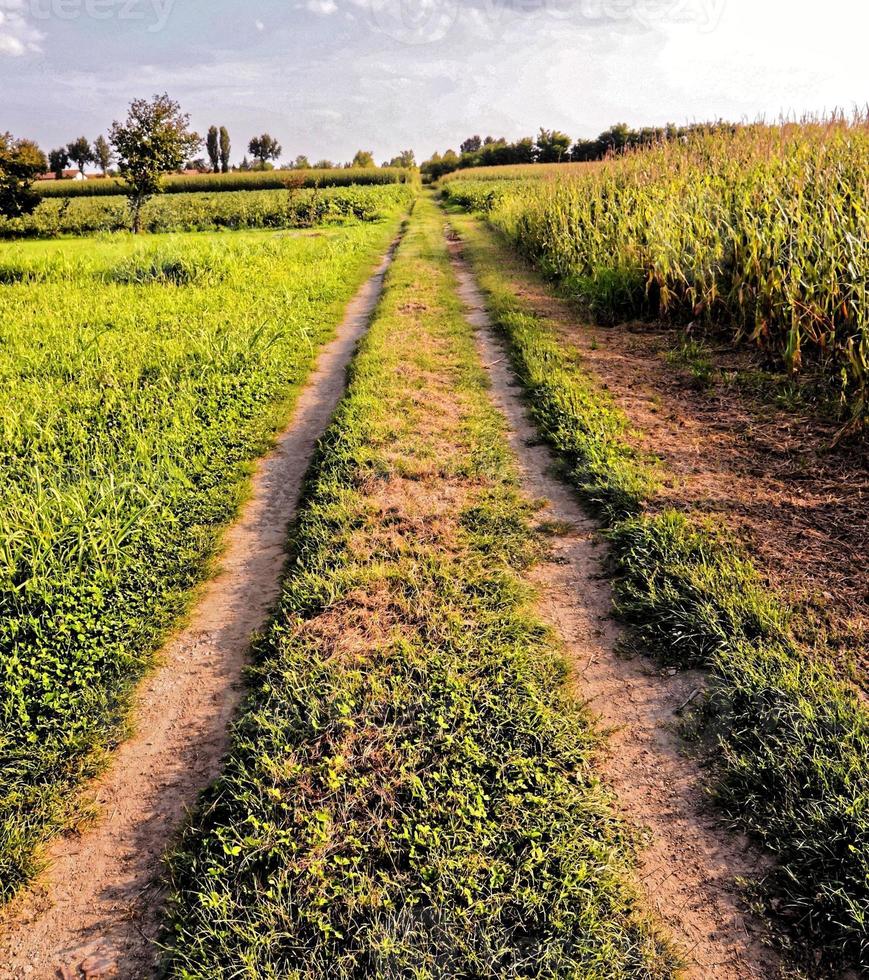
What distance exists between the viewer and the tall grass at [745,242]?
225 inches

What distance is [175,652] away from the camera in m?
3.39

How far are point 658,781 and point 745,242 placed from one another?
23.3 feet

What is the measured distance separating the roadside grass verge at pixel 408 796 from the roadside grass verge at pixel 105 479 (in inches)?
29.0

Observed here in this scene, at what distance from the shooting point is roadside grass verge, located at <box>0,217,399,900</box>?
2832mm

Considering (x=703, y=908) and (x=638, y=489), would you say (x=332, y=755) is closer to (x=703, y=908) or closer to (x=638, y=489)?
(x=703, y=908)

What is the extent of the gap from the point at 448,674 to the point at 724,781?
48.3 inches

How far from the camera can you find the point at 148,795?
8.53 feet

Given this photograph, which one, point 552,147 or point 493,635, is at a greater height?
point 552,147

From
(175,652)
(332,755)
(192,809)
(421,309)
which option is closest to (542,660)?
(332,755)

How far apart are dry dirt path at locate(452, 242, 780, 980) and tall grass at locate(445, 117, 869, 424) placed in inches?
121

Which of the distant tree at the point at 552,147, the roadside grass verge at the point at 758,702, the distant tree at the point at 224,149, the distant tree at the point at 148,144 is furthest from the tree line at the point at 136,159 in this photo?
the distant tree at the point at 224,149

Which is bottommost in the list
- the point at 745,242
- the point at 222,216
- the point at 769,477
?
the point at 769,477

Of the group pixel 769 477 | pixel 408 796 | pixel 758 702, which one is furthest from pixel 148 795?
pixel 769 477

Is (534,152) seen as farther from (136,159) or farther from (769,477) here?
(769,477)
